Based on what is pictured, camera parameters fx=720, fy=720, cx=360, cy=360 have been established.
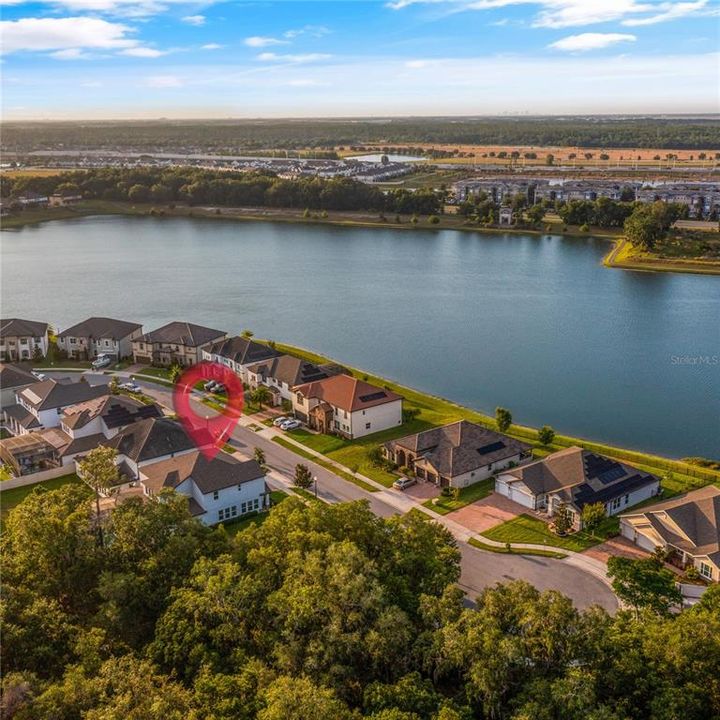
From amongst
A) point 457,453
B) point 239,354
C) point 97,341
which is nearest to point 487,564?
point 457,453

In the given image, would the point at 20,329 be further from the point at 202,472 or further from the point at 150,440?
the point at 202,472

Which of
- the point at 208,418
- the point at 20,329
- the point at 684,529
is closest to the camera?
the point at 684,529

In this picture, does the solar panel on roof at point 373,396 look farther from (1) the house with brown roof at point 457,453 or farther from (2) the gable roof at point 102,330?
(2) the gable roof at point 102,330

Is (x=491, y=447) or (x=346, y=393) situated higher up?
(x=346, y=393)

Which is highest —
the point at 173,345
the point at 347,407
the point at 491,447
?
the point at 173,345

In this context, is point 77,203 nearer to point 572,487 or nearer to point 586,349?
point 586,349

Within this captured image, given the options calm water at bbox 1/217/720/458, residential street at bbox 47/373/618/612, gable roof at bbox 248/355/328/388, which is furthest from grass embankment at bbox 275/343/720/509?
gable roof at bbox 248/355/328/388

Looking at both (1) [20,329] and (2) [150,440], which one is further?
(1) [20,329]
